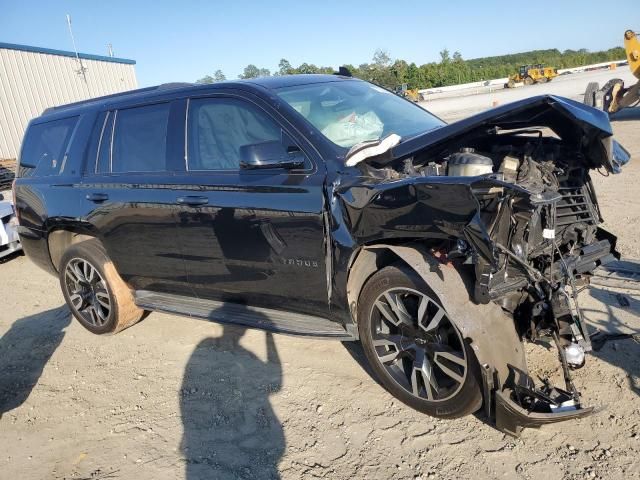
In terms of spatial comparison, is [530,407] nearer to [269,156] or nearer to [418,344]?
[418,344]

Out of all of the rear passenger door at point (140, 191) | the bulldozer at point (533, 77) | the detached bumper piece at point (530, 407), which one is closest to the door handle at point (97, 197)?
the rear passenger door at point (140, 191)

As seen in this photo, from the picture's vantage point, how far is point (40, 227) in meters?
4.91

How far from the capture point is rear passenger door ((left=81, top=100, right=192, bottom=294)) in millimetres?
3842

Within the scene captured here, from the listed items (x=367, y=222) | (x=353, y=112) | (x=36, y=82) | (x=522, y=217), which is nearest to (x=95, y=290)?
(x=353, y=112)

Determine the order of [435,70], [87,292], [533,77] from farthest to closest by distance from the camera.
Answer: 1. [435,70]
2. [533,77]
3. [87,292]

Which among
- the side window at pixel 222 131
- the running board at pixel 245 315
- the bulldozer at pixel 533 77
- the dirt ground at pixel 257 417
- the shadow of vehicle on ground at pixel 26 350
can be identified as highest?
the bulldozer at pixel 533 77

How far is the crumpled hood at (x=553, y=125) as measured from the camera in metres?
2.65

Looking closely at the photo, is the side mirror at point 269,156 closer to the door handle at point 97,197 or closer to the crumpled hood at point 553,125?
the crumpled hood at point 553,125

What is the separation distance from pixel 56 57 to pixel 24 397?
1941 cm

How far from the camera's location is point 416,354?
295 cm

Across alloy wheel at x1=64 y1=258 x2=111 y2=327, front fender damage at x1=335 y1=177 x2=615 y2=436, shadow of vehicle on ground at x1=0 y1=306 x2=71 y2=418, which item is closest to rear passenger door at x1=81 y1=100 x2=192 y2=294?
alloy wheel at x1=64 y1=258 x2=111 y2=327

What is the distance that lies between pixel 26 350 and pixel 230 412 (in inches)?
98.2

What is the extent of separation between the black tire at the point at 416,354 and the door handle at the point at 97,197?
249cm

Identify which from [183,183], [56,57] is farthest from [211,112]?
[56,57]
